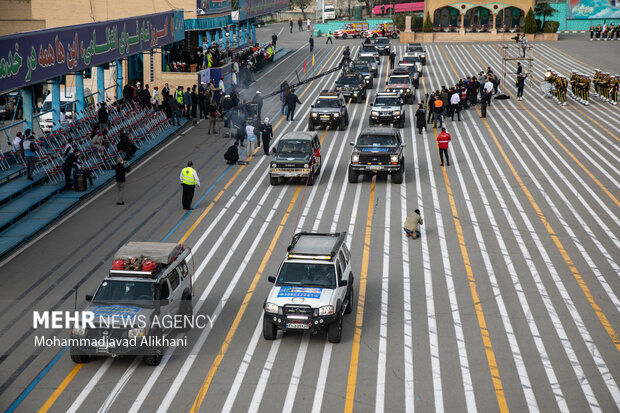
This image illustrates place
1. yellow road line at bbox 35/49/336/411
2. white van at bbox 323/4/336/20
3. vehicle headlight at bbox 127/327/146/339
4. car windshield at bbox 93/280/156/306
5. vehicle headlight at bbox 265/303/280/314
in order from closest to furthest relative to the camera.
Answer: yellow road line at bbox 35/49/336/411, vehicle headlight at bbox 127/327/146/339, car windshield at bbox 93/280/156/306, vehicle headlight at bbox 265/303/280/314, white van at bbox 323/4/336/20

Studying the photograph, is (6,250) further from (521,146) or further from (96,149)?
(521,146)

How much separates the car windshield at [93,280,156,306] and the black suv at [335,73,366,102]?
31.2 meters

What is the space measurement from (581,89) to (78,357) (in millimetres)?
38791

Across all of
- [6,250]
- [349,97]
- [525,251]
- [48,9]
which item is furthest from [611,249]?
[48,9]

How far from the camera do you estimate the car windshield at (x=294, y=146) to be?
96.4 feet

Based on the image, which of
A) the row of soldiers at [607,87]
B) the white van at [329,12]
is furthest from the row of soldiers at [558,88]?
the white van at [329,12]

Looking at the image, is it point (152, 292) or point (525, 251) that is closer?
point (152, 292)

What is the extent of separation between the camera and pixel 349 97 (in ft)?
152

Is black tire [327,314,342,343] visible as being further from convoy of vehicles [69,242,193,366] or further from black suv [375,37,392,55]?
black suv [375,37,392,55]

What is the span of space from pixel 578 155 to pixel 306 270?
20.3 metres

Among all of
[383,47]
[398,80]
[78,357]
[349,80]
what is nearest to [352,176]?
[78,357]

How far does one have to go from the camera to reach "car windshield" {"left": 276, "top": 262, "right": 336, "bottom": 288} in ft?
55.5

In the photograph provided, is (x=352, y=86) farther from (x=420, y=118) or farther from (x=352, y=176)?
(x=352, y=176)

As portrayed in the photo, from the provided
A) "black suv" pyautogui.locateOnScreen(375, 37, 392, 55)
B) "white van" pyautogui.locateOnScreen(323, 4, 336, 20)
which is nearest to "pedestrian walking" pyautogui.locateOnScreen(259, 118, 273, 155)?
"black suv" pyautogui.locateOnScreen(375, 37, 392, 55)
